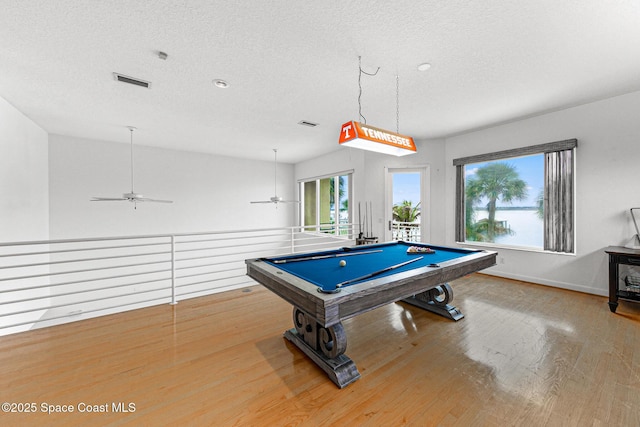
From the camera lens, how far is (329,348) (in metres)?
1.99

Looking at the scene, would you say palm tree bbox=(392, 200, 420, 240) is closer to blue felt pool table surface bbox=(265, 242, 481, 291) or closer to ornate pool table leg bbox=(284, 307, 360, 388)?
blue felt pool table surface bbox=(265, 242, 481, 291)

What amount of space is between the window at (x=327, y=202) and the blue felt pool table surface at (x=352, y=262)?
2.76 metres

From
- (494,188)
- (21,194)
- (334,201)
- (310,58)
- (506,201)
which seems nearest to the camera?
(310,58)

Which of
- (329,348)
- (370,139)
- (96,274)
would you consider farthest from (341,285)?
(96,274)

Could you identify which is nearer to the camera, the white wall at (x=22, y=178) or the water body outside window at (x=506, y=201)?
the white wall at (x=22, y=178)

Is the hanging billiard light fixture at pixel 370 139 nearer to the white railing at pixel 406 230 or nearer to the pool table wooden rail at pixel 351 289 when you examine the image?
the pool table wooden rail at pixel 351 289

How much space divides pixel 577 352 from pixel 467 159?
11.2ft

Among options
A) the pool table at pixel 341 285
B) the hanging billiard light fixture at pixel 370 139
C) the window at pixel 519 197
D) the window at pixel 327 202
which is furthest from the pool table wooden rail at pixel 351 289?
the window at pixel 327 202

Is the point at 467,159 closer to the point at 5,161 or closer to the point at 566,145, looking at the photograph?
the point at 566,145

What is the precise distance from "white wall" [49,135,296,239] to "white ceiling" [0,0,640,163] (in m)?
1.19

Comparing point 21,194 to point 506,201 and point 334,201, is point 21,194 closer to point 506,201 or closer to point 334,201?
point 334,201

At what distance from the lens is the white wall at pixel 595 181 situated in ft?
10.6

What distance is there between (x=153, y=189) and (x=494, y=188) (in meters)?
7.09

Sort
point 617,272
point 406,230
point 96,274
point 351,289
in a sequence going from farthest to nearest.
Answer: point 406,230, point 96,274, point 617,272, point 351,289
